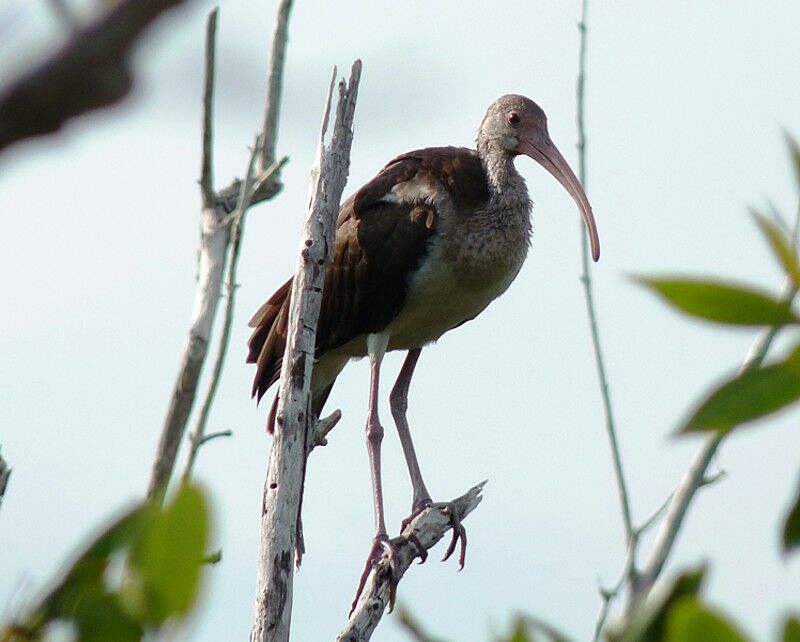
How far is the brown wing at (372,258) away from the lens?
712cm

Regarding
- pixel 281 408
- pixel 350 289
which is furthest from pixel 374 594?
pixel 350 289

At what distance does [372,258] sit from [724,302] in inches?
236

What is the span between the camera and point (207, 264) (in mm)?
6574

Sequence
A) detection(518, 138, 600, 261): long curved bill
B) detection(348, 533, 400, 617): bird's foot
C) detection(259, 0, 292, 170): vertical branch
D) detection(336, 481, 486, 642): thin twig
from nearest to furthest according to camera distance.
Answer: detection(336, 481, 486, 642): thin twig, detection(348, 533, 400, 617): bird's foot, detection(259, 0, 292, 170): vertical branch, detection(518, 138, 600, 261): long curved bill

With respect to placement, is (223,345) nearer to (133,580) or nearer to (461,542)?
(461,542)

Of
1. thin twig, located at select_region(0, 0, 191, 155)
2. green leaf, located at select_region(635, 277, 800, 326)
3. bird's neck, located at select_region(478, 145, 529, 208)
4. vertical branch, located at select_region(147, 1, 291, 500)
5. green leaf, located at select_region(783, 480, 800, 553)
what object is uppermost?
bird's neck, located at select_region(478, 145, 529, 208)

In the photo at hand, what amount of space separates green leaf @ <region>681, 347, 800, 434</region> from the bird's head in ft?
22.1

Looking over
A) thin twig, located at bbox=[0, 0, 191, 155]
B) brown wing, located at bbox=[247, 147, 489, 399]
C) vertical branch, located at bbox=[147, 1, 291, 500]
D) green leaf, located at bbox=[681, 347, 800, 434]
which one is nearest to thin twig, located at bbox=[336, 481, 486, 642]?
vertical branch, located at bbox=[147, 1, 291, 500]

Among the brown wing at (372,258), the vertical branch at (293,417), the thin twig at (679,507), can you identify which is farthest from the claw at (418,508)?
the thin twig at (679,507)

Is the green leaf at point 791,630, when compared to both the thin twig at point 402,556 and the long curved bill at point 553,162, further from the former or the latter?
the long curved bill at point 553,162

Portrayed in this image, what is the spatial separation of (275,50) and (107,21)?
18.2ft

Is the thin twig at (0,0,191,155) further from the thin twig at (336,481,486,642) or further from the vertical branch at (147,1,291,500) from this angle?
the vertical branch at (147,1,291,500)

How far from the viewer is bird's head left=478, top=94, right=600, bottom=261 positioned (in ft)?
26.0

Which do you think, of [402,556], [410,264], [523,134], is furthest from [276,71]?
[402,556]
